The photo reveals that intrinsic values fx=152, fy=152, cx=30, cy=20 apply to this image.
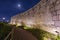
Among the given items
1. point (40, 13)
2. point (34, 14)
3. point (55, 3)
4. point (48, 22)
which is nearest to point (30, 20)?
point (34, 14)

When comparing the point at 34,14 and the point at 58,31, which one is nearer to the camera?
the point at 58,31

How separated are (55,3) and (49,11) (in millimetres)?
716

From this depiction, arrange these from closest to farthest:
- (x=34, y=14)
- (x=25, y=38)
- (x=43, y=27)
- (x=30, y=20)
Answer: (x=25, y=38), (x=43, y=27), (x=34, y=14), (x=30, y=20)

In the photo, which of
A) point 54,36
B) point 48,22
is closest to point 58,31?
point 54,36

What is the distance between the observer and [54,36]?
780cm

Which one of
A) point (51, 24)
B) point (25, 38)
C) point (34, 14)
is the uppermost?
point (34, 14)

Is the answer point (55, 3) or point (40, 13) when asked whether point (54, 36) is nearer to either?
point (55, 3)

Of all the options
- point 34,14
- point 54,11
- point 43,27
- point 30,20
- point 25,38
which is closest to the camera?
point 25,38

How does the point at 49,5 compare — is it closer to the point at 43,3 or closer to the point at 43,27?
the point at 43,3

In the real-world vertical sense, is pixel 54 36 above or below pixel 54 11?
below

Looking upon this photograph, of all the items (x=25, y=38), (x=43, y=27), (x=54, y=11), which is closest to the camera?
(x=25, y=38)

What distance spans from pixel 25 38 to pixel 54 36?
1494 mm

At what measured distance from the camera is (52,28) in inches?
325

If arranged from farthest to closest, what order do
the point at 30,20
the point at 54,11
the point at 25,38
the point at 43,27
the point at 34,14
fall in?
the point at 30,20
the point at 34,14
the point at 43,27
the point at 54,11
the point at 25,38
